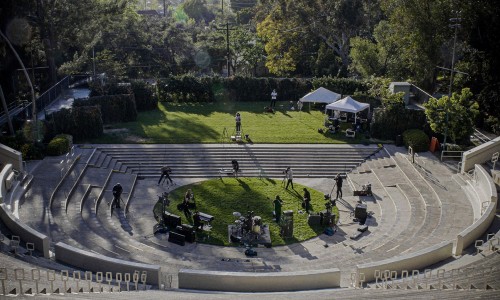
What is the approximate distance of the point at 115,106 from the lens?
40.1 meters

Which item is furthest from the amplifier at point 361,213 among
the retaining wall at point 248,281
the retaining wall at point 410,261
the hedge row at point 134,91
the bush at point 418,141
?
the hedge row at point 134,91

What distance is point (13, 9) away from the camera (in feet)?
127

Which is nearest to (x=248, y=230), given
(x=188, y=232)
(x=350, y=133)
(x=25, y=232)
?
(x=188, y=232)

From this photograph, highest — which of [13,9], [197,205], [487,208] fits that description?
[13,9]

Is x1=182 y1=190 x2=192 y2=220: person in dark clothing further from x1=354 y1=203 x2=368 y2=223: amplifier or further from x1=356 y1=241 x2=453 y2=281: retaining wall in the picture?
x1=356 y1=241 x2=453 y2=281: retaining wall

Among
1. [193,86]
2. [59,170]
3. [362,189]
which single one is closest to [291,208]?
[362,189]

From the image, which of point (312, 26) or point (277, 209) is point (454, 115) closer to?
point (277, 209)

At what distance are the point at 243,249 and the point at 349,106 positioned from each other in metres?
17.8

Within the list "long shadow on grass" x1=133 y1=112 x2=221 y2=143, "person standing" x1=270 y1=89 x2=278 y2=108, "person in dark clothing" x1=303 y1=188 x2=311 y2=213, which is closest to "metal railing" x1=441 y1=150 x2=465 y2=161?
"person in dark clothing" x1=303 y1=188 x2=311 y2=213

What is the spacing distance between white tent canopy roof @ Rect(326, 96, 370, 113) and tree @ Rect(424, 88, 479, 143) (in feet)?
21.0

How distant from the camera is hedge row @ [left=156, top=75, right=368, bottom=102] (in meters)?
47.4

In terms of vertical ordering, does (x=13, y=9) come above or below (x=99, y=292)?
above

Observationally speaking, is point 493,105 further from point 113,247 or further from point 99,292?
point 99,292

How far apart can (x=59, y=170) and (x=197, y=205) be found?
7.92 m
